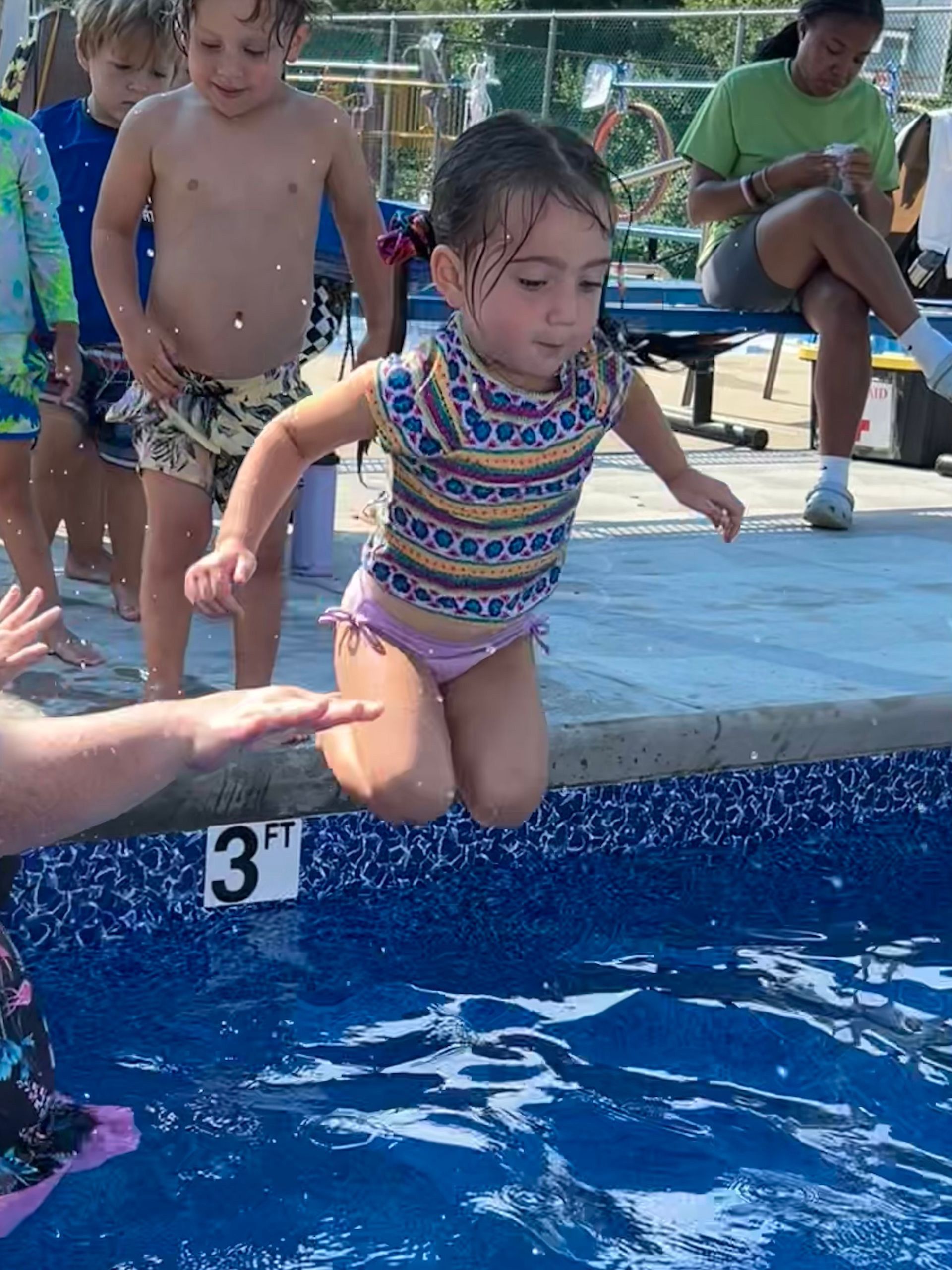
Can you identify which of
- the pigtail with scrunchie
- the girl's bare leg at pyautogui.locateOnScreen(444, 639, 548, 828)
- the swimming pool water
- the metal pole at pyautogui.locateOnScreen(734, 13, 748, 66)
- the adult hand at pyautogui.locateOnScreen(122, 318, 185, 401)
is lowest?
the swimming pool water

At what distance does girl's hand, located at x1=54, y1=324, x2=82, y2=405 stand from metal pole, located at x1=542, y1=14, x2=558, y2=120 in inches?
519

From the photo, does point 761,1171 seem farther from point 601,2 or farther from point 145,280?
point 601,2

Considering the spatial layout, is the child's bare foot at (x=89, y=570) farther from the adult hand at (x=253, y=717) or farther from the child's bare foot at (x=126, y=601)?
the adult hand at (x=253, y=717)

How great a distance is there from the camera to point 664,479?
3.61m

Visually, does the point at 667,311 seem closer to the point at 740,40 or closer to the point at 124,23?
the point at 124,23

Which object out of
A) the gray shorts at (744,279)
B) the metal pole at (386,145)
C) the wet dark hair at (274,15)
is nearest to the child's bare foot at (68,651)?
the wet dark hair at (274,15)

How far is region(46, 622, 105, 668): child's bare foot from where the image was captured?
13.9ft

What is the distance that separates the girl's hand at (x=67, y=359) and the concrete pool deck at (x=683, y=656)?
0.61m

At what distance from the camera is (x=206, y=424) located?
3.97 metres

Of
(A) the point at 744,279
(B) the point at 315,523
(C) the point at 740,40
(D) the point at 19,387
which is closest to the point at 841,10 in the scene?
→ (A) the point at 744,279

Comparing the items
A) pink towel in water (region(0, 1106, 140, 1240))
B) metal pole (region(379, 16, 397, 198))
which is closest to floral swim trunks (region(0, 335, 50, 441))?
pink towel in water (region(0, 1106, 140, 1240))

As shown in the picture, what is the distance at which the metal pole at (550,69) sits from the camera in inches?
675

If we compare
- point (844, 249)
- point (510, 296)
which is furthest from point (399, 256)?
point (844, 249)

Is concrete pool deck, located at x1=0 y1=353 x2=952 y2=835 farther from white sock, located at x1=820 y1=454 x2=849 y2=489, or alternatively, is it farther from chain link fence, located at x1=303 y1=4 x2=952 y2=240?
chain link fence, located at x1=303 y1=4 x2=952 y2=240
